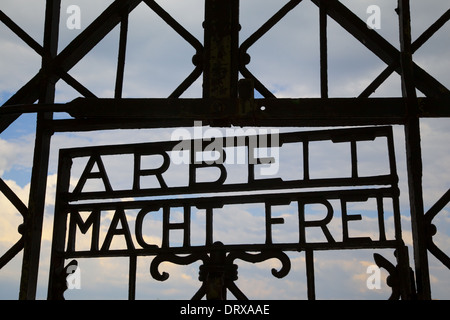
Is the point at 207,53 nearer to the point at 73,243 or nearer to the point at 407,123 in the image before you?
the point at 407,123

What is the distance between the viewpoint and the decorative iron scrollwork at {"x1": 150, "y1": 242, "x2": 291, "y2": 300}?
401cm

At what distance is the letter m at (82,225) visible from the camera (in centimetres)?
449

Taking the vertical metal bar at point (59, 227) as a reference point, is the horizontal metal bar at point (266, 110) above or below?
above

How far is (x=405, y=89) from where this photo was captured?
389 centimetres

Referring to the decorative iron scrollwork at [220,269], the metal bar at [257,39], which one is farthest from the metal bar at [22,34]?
the decorative iron scrollwork at [220,269]

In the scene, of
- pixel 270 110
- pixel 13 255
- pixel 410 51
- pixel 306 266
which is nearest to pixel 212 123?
pixel 270 110

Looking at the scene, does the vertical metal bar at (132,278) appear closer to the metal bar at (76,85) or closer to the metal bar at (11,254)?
the metal bar at (11,254)

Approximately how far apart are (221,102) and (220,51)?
42 centimetres

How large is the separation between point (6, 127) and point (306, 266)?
8.38 ft

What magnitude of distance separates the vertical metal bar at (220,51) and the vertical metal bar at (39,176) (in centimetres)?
132

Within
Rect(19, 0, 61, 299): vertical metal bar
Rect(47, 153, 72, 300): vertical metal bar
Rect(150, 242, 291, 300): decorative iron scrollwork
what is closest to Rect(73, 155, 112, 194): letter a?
Rect(47, 153, 72, 300): vertical metal bar

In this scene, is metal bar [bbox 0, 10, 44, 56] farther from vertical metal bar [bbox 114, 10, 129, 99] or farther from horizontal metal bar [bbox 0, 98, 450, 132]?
horizontal metal bar [bbox 0, 98, 450, 132]

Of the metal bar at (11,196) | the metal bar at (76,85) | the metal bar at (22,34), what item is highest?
the metal bar at (22,34)
